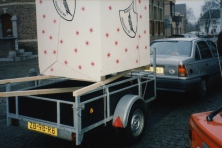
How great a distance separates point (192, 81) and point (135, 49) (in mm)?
2485

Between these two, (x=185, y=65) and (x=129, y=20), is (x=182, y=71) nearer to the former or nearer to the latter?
(x=185, y=65)

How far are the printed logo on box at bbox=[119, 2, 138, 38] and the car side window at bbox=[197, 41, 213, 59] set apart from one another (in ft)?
11.0

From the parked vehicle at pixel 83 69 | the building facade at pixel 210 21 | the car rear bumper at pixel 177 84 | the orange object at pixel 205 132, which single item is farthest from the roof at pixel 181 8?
the orange object at pixel 205 132

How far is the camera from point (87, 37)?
14.3ft

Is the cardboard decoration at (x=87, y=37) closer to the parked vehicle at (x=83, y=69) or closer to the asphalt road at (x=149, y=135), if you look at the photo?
the parked vehicle at (x=83, y=69)

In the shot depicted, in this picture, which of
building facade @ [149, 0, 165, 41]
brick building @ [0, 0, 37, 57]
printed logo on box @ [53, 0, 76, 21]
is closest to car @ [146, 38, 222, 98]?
printed logo on box @ [53, 0, 76, 21]

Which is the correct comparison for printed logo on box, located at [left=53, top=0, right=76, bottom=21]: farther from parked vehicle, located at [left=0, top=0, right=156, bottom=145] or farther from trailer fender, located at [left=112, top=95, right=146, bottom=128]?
trailer fender, located at [left=112, top=95, right=146, bottom=128]

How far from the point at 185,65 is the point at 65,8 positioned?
364 cm

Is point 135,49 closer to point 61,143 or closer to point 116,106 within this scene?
point 116,106

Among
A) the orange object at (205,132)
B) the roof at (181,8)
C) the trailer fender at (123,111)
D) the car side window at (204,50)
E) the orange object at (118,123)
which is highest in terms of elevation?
the roof at (181,8)

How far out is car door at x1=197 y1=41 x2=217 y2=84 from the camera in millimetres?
7682

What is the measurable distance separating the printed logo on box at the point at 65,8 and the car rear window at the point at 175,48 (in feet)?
12.1

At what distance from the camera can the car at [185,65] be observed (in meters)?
6.92

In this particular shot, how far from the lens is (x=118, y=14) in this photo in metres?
4.71
